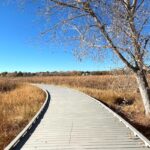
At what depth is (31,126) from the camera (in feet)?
40.4

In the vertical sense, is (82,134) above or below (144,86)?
below

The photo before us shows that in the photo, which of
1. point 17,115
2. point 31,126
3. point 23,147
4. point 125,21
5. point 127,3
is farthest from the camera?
point 17,115

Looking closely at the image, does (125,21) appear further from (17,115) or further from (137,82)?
(17,115)

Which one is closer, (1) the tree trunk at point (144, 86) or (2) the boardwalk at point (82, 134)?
(2) the boardwalk at point (82, 134)

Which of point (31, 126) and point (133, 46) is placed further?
→ point (133, 46)

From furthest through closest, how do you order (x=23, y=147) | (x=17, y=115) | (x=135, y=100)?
1. (x=135, y=100)
2. (x=17, y=115)
3. (x=23, y=147)

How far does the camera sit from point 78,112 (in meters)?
16.3

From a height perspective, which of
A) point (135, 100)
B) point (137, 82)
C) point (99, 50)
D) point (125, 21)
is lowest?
point (135, 100)

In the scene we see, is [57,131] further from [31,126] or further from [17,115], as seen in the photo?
[17,115]

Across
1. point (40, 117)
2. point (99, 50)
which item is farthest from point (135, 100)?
point (40, 117)

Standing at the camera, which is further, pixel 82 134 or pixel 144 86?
pixel 144 86

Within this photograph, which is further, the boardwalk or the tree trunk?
the tree trunk

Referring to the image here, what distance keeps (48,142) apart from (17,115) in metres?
6.69

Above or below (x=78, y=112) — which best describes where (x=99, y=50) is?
above
